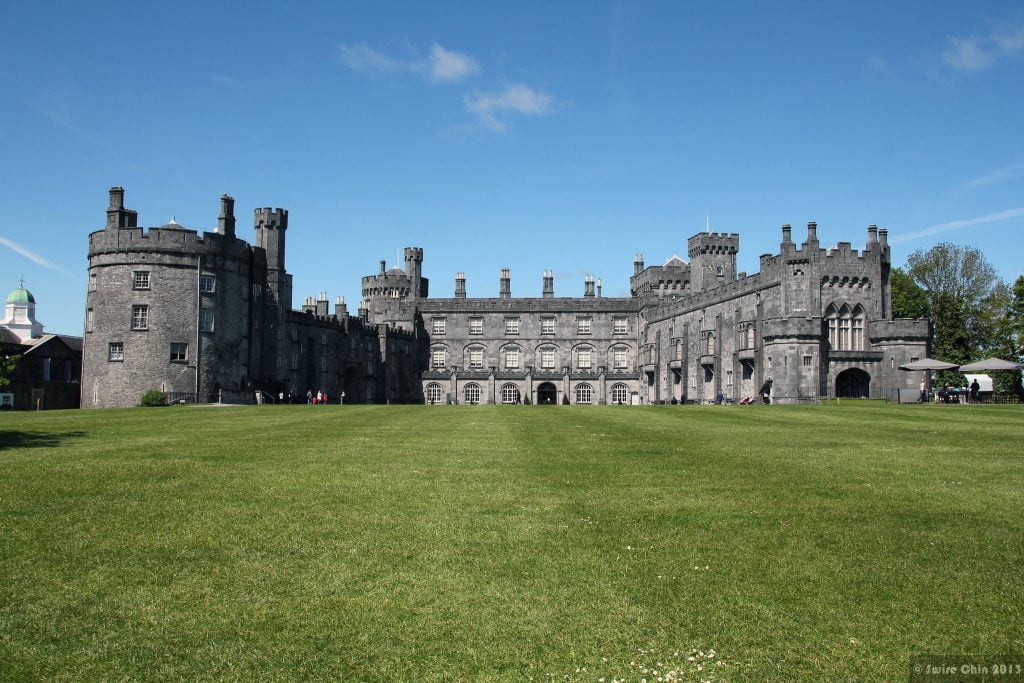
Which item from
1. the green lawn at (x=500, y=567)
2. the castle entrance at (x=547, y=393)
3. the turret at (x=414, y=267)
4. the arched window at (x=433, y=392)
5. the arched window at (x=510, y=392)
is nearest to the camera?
the green lawn at (x=500, y=567)

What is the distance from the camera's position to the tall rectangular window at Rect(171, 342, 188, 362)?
177 feet

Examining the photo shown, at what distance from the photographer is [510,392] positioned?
95062 mm

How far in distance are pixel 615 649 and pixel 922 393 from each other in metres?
54.8

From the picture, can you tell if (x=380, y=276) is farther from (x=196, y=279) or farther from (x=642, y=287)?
(x=196, y=279)

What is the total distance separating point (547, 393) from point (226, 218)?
155 feet

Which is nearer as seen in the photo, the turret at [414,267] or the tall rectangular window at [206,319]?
the tall rectangular window at [206,319]

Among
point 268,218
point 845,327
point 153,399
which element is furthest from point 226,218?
point 845,327

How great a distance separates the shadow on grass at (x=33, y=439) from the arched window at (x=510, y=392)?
73990mm

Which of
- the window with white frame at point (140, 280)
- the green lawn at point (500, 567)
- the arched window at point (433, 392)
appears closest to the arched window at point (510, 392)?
the arched window at point (433, 392)

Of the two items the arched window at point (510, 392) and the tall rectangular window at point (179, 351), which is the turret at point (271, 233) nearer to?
the tall rectangular window at point (179, 351)

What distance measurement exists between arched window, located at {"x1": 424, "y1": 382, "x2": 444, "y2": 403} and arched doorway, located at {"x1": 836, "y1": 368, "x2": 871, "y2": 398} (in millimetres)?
44739

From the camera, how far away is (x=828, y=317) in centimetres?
6256

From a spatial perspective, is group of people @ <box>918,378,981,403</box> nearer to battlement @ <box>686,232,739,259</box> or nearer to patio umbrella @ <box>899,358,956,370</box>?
patio umbrella @ <box>899,358,956,370</box>

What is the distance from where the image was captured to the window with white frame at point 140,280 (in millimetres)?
53987
